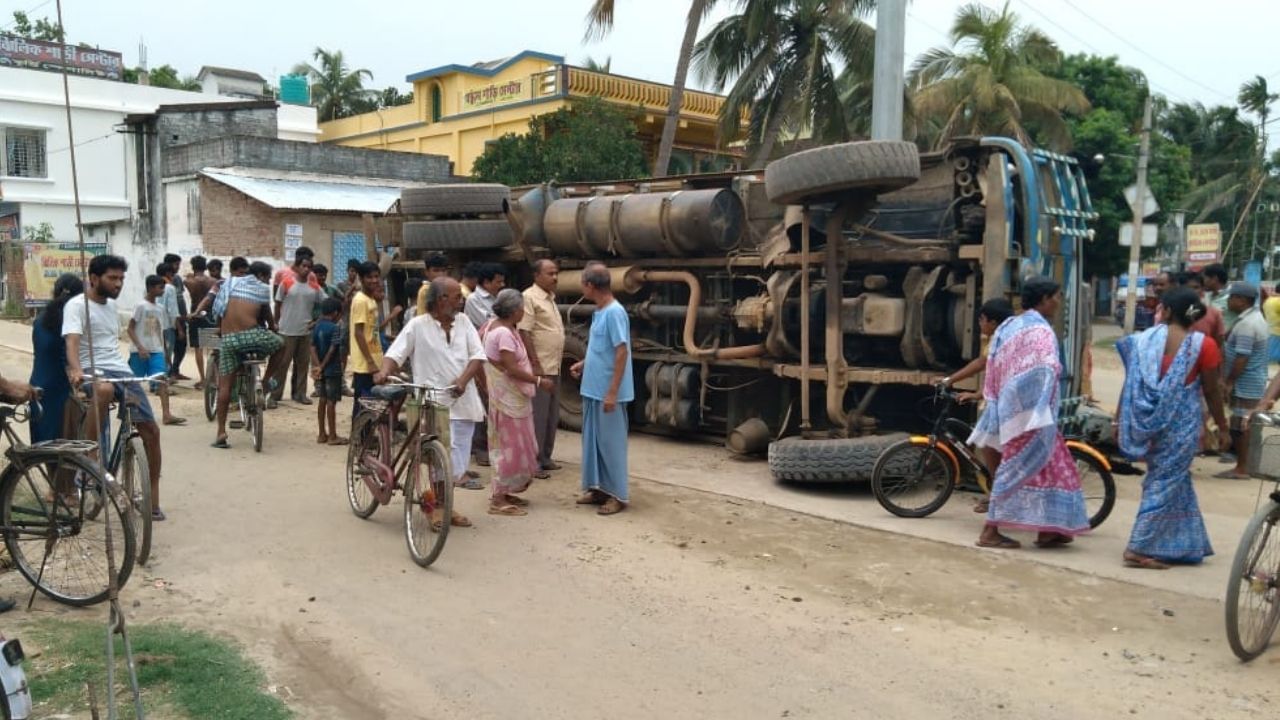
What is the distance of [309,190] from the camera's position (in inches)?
896

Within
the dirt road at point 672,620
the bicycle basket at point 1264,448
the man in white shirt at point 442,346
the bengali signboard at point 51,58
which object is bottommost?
the dirt road at point 672,620

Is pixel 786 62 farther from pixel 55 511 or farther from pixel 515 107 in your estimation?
pixel 55 511

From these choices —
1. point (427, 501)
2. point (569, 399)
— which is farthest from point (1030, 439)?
point (569, 399)

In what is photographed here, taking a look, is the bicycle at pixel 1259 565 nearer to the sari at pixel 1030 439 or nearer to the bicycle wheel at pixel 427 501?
the sari at pixel 1030 439

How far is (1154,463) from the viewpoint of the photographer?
5.54 metres

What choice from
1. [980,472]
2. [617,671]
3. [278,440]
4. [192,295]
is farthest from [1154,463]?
[192,295]

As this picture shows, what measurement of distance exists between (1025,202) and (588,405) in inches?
143

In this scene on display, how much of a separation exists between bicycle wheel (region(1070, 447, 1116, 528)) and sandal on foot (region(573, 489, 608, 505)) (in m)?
3.19

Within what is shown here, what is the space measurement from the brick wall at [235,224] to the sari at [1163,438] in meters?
18.5

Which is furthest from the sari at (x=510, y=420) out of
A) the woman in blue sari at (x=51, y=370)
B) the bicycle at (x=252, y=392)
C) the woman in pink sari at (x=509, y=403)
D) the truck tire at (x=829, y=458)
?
the bicycle at (x=252, y=392)

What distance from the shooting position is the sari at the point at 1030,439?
589 cm

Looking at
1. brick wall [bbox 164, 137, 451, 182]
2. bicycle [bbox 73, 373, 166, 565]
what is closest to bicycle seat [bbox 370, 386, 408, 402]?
bicycle [bbox 73, 373, 166, 565]

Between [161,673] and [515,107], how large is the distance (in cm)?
2626

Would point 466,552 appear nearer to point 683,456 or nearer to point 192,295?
point 683,456
